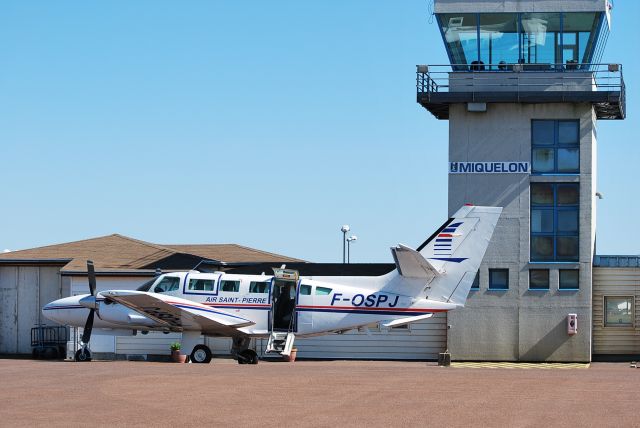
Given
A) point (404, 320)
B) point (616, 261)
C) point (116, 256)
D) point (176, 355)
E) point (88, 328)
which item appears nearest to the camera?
point (404, 320)

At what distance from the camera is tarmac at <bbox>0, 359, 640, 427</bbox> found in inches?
626

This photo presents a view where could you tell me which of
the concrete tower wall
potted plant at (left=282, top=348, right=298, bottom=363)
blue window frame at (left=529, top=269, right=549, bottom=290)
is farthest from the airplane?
blue window frame at (left=529, top=269, right=549, bottom=290)

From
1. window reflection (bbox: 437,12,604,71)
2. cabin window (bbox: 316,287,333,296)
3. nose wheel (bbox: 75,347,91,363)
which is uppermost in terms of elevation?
window reflection (bbox: 437,12,604,71)

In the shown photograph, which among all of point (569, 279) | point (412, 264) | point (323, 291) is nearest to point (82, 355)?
point (323, 291)

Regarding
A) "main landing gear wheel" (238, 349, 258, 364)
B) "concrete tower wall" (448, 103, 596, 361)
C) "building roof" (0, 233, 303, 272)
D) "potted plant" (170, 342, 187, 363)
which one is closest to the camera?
"main landing gear wheel" (238, 349, 258, 364)

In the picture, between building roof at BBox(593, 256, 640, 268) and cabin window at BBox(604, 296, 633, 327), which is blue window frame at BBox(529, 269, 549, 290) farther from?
cabin window at BBox(604, 296, 633, 327)

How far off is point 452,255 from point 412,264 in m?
1.50

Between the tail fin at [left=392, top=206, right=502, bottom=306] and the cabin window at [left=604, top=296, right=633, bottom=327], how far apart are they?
7826 mm

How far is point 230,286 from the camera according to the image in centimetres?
3366

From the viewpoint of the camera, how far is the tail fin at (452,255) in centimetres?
3284

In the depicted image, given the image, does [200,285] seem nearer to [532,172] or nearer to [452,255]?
[452,255]

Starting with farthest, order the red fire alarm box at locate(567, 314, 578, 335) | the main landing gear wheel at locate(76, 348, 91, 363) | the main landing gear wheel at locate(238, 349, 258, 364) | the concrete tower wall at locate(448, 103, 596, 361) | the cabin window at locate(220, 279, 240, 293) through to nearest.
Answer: the concrete tower wall at locate(448, 103, 596, 361) → the red fire alarm box at locate(567, 314, 578, 335) → the main landing gear wheel at locate(76, 348, 91, 363) → the main landing gear wheel at locate(238, 349, 258, 364) → the cabin window at locate(220, 279, 240, 293)

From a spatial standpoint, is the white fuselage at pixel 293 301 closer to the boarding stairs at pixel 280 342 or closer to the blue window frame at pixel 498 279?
the boarding stairs at pixel 280 342

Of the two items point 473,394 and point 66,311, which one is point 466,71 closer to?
point 66,311
